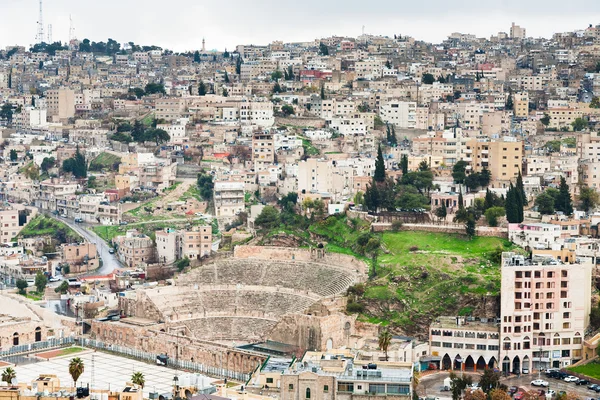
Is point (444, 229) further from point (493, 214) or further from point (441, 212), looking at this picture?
point (441, 212)

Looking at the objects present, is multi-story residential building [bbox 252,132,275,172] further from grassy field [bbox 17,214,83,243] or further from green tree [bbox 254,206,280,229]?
green tree [bbox 254,206,280,229]

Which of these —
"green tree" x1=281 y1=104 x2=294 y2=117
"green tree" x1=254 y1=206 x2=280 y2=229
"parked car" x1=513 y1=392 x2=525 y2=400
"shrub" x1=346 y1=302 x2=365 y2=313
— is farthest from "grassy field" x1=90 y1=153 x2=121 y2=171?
"parked car" x1=513 y1=392 x2=525 y2=400

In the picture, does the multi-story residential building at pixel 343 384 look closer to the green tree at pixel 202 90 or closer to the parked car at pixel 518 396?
the parked car at pixel 518 396

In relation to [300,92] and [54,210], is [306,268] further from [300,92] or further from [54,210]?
[300,92]

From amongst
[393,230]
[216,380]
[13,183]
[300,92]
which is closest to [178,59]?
A: [300,92]

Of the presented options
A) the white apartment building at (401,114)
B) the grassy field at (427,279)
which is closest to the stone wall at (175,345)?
the grassy field at (427,279)
